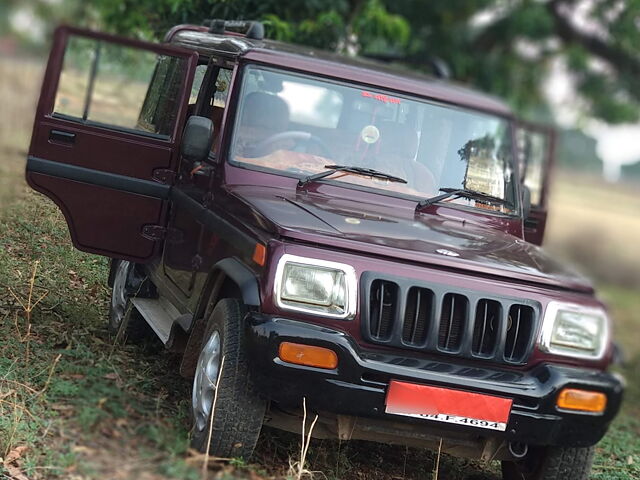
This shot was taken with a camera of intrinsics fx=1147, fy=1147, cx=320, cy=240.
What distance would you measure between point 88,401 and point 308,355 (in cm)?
123

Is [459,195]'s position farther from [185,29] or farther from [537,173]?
[537,173]

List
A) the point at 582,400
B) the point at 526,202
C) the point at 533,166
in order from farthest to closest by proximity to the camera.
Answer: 1. the point at 533,166
2. the point at 526,202
3. the point at 582,400

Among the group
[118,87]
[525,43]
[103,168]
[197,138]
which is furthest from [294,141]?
[525,43]

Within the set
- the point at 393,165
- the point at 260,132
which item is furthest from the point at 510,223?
the point at 260,132

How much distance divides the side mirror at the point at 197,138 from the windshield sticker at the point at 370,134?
0.84 m

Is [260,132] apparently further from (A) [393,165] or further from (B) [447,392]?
(B) [447,392]

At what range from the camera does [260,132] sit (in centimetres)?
602

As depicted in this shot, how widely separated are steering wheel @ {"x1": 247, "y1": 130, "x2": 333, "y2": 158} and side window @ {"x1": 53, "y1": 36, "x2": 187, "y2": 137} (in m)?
0.85

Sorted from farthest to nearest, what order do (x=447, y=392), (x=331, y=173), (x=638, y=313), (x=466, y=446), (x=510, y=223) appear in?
(x=638, y=313) < (x=510, y=223) < (x=331, y=173) < (x=466, y=446) < (x=447, y=392)

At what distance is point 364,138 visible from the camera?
615cm

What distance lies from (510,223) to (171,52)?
2120mm

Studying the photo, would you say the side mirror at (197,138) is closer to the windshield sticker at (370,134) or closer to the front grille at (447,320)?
the windshield sticker at (370,134)

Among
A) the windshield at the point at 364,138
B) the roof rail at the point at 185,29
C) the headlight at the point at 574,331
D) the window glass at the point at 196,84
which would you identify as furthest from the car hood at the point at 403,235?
the roof rail at the point at 185,29

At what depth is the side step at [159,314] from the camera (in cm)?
612
